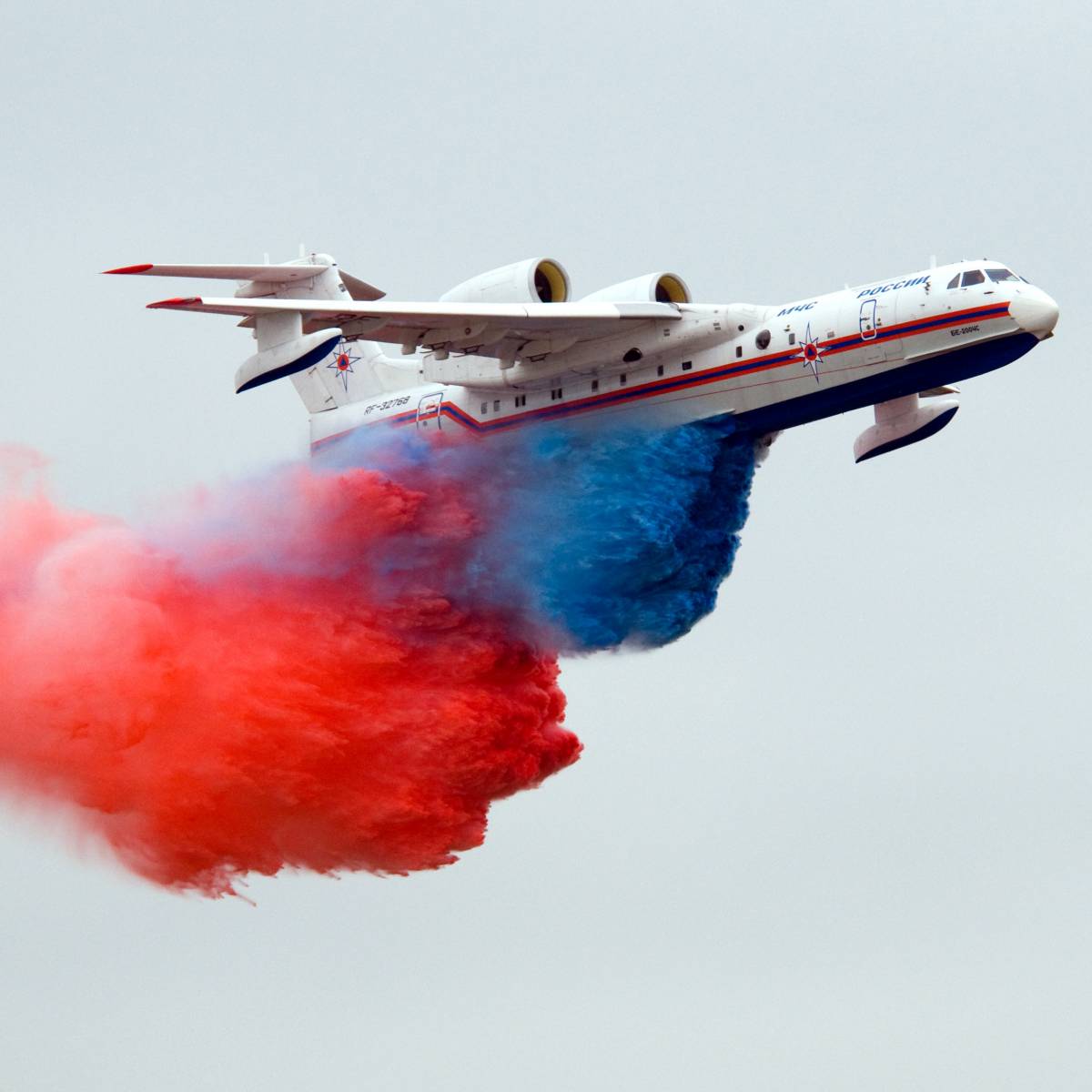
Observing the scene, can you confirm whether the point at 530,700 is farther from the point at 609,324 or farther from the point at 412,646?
the point at 609,324

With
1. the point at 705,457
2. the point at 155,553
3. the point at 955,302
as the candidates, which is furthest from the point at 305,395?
the point at 955,302

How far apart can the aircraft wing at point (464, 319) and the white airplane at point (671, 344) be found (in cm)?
2

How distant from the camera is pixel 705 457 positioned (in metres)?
33.0

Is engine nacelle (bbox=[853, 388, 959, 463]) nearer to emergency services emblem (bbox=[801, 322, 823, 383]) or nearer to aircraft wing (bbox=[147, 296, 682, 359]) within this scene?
emergency services emblem (bbox=[801, 322, 823, 383])

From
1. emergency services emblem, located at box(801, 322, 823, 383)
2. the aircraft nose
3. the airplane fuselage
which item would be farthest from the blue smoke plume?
the aircraft nose

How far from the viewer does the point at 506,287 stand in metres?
33.0

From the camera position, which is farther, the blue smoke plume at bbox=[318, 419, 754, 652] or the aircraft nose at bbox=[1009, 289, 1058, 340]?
the blue smoke plume at bbox=[318, 419, 754, 652]

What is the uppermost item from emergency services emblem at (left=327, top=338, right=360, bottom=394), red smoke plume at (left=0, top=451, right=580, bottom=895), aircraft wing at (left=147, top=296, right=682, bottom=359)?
emergency services emblem at (left=327, top=338, right=360, bottom=394)

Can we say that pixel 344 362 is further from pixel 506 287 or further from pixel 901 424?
pixel 901 424

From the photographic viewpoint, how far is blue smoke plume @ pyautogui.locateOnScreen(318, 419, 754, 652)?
3316 cm

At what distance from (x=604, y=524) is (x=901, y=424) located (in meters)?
3.26

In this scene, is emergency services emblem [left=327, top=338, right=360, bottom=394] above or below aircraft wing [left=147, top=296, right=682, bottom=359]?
above

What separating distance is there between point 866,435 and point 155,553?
24.8 feet

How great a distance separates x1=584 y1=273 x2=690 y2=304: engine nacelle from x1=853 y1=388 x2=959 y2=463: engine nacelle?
2352 millimetres
